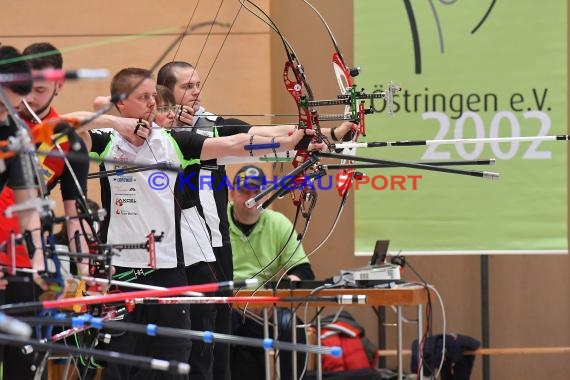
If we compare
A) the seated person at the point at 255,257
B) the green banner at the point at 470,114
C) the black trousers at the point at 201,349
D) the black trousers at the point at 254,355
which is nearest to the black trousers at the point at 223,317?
the black trousers at the point at 201,349

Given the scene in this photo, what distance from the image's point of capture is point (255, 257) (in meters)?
4.77

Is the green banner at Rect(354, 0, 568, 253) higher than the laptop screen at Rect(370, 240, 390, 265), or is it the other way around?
the green banner at Rect(354, 0, 568, 253)

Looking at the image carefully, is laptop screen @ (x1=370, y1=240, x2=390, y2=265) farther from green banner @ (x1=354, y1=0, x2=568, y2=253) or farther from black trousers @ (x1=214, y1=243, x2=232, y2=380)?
black trousers @ (x1=214, y1=243, x2=232, y2=380)

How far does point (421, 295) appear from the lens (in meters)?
4.38

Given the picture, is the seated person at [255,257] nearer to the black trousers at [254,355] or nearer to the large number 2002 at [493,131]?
the black trousers at [254,355]

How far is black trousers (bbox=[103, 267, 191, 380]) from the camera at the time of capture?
3.68 metres

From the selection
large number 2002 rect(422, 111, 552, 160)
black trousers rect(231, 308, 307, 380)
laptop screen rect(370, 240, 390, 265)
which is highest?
large number 2002 rect(422, 111, 552, 160)

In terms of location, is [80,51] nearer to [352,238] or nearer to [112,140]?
[352,238]

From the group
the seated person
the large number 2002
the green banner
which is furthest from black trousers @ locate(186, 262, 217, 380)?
the large number 2002

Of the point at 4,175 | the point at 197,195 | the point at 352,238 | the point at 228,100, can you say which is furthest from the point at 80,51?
the point at 4,175

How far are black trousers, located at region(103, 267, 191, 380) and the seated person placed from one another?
0.96m

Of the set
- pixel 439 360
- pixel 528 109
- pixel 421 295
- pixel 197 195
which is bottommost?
Result: pixel 439 360

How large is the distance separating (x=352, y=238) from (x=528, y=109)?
1.27 m

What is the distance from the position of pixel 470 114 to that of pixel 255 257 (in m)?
1.30
